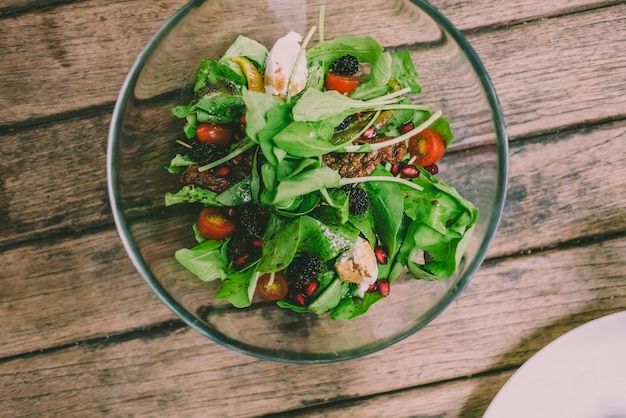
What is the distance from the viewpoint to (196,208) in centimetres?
106

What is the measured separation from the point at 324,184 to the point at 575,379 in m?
0.68

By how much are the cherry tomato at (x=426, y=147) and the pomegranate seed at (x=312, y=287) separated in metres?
0.27

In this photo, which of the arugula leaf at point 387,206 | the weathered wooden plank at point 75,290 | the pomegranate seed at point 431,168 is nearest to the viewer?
the arugula leaf at point 387,206

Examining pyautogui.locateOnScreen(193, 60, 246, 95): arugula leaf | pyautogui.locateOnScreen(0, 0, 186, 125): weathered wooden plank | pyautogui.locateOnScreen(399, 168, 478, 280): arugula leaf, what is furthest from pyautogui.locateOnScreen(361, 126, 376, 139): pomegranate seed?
pyautogui.locateOnScreen(0, 0, 186, 125): weathered wooden plank

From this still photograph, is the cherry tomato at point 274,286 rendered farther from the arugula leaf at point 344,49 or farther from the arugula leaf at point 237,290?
the arugula leaf at point 344,49

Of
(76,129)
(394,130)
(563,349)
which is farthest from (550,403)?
(76,129)

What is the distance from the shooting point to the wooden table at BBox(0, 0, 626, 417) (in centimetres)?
116

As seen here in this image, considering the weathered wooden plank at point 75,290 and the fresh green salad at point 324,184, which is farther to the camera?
the weathered wooden plank at point 75,290

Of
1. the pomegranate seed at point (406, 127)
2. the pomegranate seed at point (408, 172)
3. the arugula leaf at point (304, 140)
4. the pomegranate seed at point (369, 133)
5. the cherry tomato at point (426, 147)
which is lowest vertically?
the pomegranate seed at point (408, 172)

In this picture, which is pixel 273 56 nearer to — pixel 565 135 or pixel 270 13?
pixel 270 13

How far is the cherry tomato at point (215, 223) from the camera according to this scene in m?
0.99

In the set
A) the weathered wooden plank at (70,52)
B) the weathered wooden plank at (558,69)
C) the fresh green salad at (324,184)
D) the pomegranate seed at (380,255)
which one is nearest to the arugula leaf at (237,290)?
the fresh green salad at (324,184)

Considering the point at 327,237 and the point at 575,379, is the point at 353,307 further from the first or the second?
the point at 575,379

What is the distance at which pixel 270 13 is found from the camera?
107 cm
